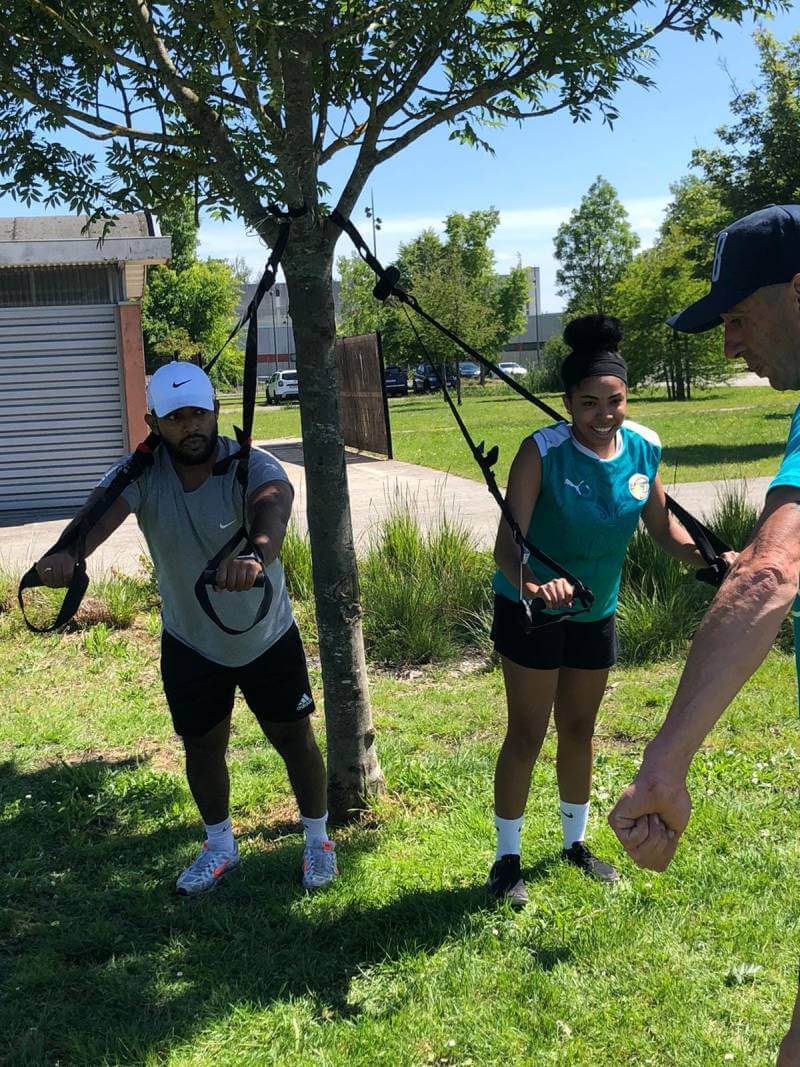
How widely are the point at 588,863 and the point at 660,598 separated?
339 centimetres

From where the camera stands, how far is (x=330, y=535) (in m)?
4.17

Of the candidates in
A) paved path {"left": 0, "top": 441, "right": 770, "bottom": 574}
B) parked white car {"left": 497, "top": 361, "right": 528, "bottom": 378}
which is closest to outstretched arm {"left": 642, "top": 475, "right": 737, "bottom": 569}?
paved path {"left": 0, "top": 441, "right": 770, "bottom": 574}

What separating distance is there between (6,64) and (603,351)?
253cm

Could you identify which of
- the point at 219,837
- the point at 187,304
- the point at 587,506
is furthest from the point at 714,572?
the point at 187,304

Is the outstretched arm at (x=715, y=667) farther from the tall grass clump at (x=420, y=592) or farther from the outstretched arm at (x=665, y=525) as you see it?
the tall grass clump at (x=420, y=592)

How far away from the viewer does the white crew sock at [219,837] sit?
389cm

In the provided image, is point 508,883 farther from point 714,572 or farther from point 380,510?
point 380,510

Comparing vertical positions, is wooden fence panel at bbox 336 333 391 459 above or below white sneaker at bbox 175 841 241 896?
above

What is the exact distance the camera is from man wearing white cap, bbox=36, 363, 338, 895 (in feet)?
11.2

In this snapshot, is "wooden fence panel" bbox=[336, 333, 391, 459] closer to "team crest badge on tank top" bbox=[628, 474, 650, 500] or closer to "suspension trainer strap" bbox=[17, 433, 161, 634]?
"suspension trainer strap" bbox=[17, 433, 161, 634]

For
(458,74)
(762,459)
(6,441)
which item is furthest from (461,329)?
(458,74)

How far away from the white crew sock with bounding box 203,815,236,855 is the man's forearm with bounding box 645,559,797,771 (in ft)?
8.93

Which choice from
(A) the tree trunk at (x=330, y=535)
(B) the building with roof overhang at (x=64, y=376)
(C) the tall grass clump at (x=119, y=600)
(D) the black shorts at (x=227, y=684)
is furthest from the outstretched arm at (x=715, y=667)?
(B) the building with roof overhang at (x=64, y=376)

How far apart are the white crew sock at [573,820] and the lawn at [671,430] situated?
5.47 meters
